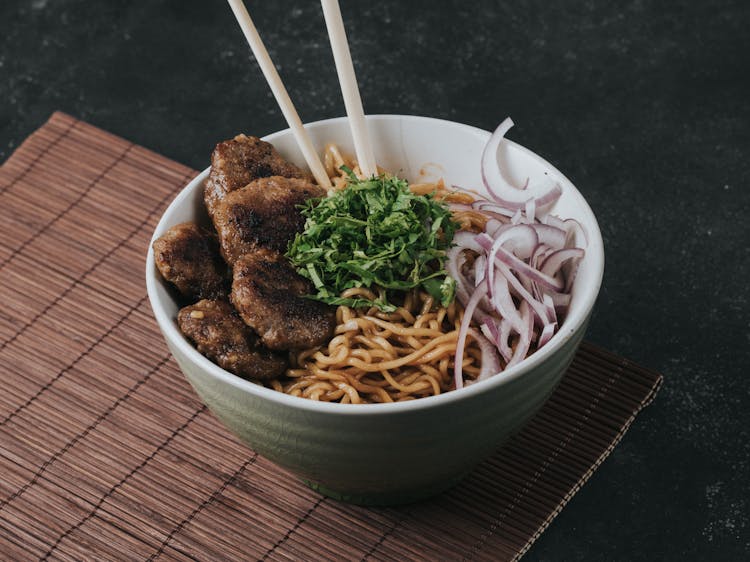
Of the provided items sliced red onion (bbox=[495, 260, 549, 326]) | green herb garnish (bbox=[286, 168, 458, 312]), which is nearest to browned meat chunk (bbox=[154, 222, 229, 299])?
green herb garnish (bbox=[286, 168, 458, 312])

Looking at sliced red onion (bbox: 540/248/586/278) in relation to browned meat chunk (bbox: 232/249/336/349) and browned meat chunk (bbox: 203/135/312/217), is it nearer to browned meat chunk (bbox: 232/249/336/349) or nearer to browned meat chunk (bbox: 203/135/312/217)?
browned meat chunk (bbox: 232/249/336/349)

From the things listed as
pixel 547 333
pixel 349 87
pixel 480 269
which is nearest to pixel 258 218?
pixel 349 87

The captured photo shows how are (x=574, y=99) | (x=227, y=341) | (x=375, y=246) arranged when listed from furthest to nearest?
(x=574, y=99) < (x=375, y=246) < (x=227, y=341)

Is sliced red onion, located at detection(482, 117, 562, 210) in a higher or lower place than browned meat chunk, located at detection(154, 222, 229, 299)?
lower

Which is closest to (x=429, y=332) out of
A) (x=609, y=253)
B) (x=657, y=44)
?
(x=609, y=253)

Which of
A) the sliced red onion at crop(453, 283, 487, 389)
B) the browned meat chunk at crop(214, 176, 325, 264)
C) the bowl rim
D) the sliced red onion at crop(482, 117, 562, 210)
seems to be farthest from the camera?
the sliced red onion at crop(482, 117, 562, 210)

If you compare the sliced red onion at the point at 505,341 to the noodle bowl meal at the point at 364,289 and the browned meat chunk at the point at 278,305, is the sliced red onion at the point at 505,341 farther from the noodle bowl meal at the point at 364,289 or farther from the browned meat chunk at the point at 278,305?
the browned meat chunk at the point at 278,305

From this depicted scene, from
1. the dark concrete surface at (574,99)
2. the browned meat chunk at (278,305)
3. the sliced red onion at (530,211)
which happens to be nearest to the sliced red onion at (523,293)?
the sliced red onion at (530,211)

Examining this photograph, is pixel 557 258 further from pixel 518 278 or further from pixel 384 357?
pixel 384 357
